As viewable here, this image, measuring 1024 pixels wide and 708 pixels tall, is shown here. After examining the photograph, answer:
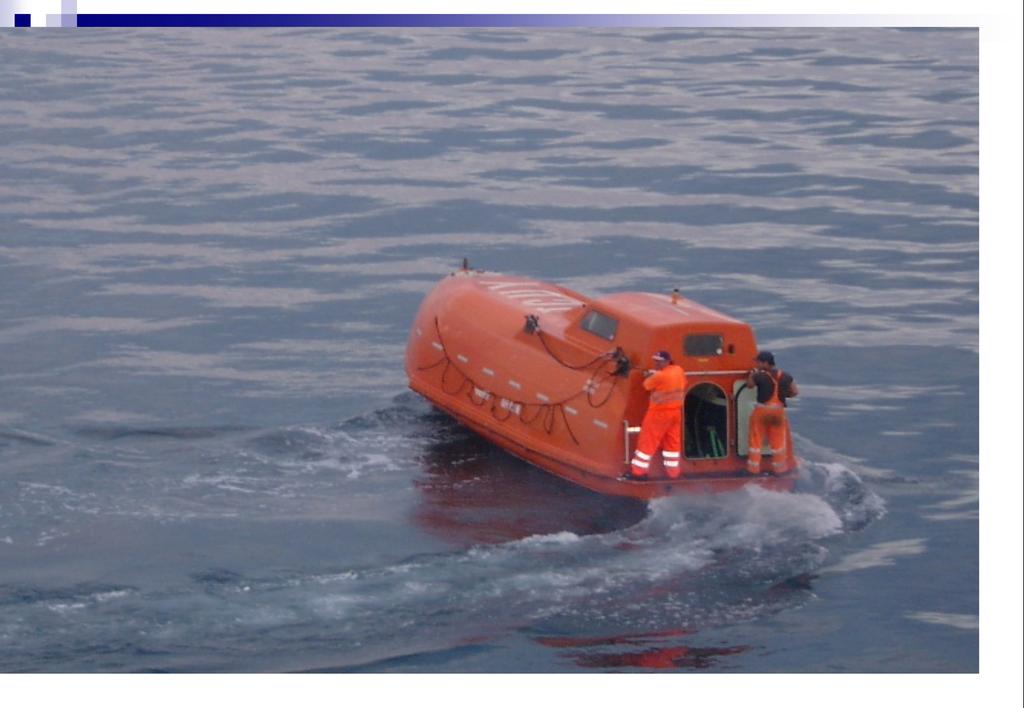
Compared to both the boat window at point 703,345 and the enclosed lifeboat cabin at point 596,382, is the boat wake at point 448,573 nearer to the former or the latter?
the enclosed lifeboat cabin at point 596,382

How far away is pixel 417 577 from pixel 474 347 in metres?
4.22

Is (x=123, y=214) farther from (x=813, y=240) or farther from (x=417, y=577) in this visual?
(x=417, y=577)

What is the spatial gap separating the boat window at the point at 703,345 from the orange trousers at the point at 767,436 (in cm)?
70

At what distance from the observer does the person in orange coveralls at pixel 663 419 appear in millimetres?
16453

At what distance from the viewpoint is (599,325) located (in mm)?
17531

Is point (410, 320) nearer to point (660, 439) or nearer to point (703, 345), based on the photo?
point (703, 345)

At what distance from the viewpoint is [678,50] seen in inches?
1494

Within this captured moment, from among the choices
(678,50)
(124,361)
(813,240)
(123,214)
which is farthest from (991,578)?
(678,50)

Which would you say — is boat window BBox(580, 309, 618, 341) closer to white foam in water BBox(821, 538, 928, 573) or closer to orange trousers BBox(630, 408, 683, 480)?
Answer: orange trousers BBox(630, 408, 683, 480)

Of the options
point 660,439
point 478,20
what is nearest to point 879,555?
point 660,439

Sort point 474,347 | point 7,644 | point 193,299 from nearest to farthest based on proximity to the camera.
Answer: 1. point 7,644
2. point 474,347
3. point 193,299

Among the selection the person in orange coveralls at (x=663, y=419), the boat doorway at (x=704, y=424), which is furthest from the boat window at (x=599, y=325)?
the boat doorway at (x=704, y=424)

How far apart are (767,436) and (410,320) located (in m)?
9.35

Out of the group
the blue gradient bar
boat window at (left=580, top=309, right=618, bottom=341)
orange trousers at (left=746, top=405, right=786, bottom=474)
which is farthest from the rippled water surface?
the blue gradient bar
